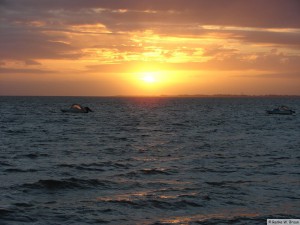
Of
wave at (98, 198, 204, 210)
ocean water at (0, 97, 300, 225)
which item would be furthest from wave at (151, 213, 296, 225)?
wave at (98, 198, 204, 210)

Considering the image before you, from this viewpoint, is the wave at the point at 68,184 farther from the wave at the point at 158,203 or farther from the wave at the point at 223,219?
the wave at the point at 223,219

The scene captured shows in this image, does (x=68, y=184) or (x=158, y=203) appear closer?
(x=158, y=203)

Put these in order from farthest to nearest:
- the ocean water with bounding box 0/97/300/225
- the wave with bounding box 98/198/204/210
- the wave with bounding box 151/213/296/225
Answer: the wave with bounding box 98/198/204/210
the ocean water with bounding box 0/97/300/225
the wave with bounding box 151/213/296/225

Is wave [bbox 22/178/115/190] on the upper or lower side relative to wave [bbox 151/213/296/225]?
upper

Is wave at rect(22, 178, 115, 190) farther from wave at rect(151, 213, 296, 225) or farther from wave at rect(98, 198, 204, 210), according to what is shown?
wave at rect(151, 213, 296, 225)

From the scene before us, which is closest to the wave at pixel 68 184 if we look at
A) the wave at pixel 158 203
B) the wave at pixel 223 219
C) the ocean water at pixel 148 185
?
the ocean water at pixel 148 185

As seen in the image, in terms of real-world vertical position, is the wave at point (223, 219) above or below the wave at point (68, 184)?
below

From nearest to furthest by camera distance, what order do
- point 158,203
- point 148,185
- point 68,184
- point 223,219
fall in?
point 223,219 → point 158,203 → point 148,185 → point 68,184

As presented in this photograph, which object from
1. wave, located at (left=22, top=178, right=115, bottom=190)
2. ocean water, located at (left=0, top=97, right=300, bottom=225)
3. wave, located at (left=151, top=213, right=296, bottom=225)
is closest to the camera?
wave, located at (left=151, top=213, right=296, bottom=225)

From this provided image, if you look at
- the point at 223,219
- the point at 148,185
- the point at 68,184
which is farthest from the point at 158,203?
the point at 68,184

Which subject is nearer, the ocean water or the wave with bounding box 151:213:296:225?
the wave with bounding box 151:213:296:225

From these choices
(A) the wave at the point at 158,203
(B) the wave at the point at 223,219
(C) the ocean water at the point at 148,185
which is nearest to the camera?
(B) the wave at the point at 223,219

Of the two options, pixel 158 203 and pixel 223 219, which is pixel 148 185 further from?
pixel 223 219

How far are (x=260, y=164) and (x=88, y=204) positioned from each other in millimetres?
13394
